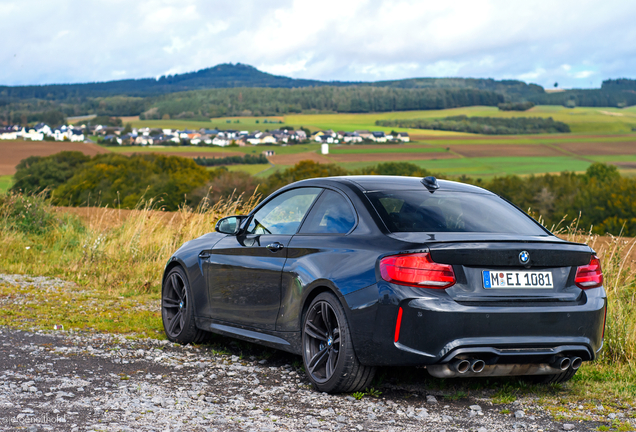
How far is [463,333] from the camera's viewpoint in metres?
4.53

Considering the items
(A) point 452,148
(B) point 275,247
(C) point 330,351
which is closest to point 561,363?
(C) point 330,351

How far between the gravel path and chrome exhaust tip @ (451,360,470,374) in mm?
320

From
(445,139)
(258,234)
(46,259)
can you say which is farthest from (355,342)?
(445,139)

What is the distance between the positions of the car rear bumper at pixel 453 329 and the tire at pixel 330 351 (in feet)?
0.38

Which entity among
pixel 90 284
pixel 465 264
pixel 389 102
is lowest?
pixel 90 284

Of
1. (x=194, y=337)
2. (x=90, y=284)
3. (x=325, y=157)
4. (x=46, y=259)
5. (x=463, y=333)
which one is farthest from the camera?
(x=325, y=157)

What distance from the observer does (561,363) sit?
15.8 ft

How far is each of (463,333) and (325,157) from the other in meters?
80.2

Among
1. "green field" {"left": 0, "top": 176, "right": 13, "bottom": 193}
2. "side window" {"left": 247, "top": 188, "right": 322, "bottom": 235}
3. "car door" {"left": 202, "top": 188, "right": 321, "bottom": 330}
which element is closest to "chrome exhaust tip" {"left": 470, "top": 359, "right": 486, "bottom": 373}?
"car door" {"left": 202, "top": 188, "right": 321, "bottom": 330}

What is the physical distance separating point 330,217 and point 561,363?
1.98 m

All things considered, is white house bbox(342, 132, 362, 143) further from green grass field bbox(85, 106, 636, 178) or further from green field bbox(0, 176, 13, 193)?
green field bbox(0, 176, 13, 193)

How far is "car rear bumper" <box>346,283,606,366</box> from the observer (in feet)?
14.8

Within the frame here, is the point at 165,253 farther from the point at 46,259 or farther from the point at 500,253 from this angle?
the point at 500,253

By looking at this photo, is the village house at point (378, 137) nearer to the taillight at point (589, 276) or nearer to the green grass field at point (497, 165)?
the green grass field at point (497, 165)
